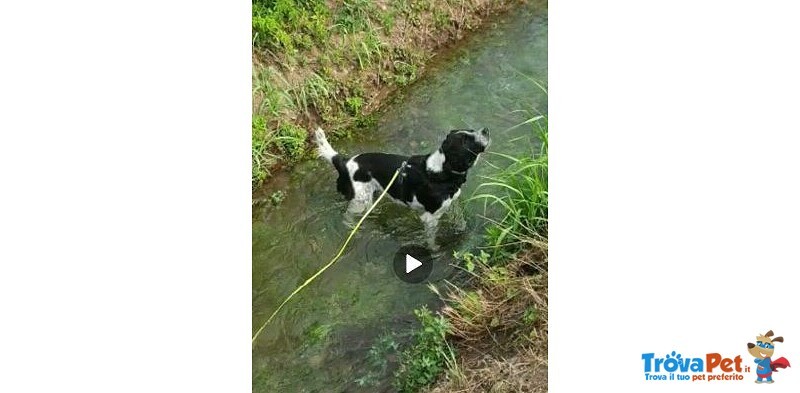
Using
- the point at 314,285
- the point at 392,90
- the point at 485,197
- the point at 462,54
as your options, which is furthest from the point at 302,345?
the point at 462,54

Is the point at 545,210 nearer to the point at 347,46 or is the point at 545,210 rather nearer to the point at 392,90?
the point at 392,90

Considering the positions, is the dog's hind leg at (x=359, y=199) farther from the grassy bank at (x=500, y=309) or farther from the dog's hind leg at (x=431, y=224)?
the grassy bank at (x=500, y=309)

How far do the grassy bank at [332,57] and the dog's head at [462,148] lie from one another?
0.83m

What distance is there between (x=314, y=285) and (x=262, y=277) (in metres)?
0.31

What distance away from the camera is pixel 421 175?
398 centimetres

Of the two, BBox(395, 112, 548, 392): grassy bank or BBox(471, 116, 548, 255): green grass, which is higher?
BBox(471, 116, 548, 255): green grass

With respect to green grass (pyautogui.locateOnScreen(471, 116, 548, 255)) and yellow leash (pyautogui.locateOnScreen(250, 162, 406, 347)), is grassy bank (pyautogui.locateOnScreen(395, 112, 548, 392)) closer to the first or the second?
green grass (pyautogui.locateOnScreen(471, 116, 548, 255))

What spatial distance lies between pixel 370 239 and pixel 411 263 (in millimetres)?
296

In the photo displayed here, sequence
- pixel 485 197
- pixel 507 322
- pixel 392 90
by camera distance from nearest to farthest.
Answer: pixel 507 322 < pixel 485 197 < pixel 392 90

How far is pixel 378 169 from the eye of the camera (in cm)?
405

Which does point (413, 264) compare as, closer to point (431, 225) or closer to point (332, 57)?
point (431, 225)

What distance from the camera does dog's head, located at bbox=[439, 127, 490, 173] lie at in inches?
152
